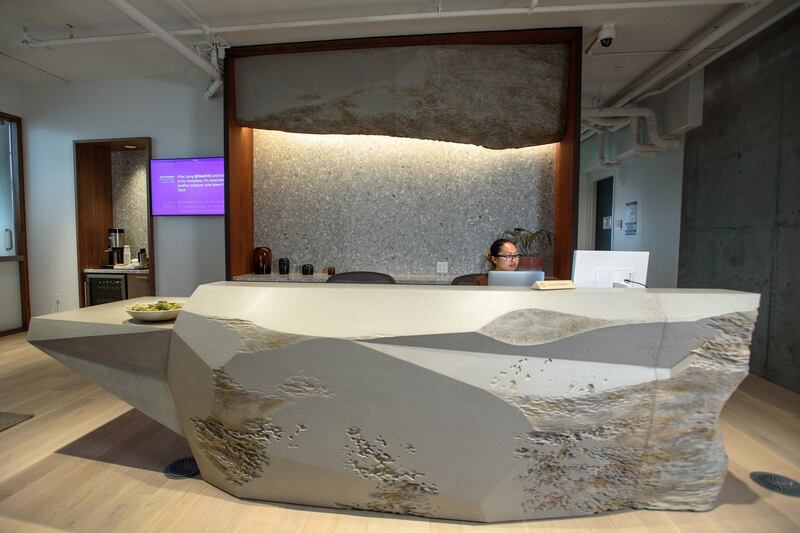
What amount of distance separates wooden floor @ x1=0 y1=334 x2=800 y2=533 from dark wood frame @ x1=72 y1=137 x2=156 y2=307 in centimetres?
210

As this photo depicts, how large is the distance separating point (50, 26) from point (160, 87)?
113 cm

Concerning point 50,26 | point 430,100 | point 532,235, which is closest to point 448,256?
point 532,235

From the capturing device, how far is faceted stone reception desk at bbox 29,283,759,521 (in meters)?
1.74

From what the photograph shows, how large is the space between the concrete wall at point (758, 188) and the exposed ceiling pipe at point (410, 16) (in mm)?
1112

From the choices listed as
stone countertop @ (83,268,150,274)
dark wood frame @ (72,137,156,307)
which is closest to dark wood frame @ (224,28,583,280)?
dark wood frame @ (72,137,156,307)

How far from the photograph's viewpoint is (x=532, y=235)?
13.4ft

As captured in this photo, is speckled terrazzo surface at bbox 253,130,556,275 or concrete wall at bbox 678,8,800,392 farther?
speckled terrazzo surface at bbox 253,130,556,275

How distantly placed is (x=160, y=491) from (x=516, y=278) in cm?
200

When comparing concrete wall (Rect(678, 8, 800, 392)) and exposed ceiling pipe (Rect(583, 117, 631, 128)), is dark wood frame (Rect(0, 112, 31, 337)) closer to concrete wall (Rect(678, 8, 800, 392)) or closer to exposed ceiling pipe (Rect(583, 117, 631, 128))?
exposed ceiling pipe (Rect(583, 117, 631, 128))

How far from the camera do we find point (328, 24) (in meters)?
3.53

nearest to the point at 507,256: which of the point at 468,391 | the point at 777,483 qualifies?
the point at 468,391

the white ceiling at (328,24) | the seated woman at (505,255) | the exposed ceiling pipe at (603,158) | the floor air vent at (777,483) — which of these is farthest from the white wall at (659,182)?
the seated woman at (505,255)

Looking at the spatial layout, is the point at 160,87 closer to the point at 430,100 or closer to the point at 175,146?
the point at 175,146

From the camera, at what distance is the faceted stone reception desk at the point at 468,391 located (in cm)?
174
